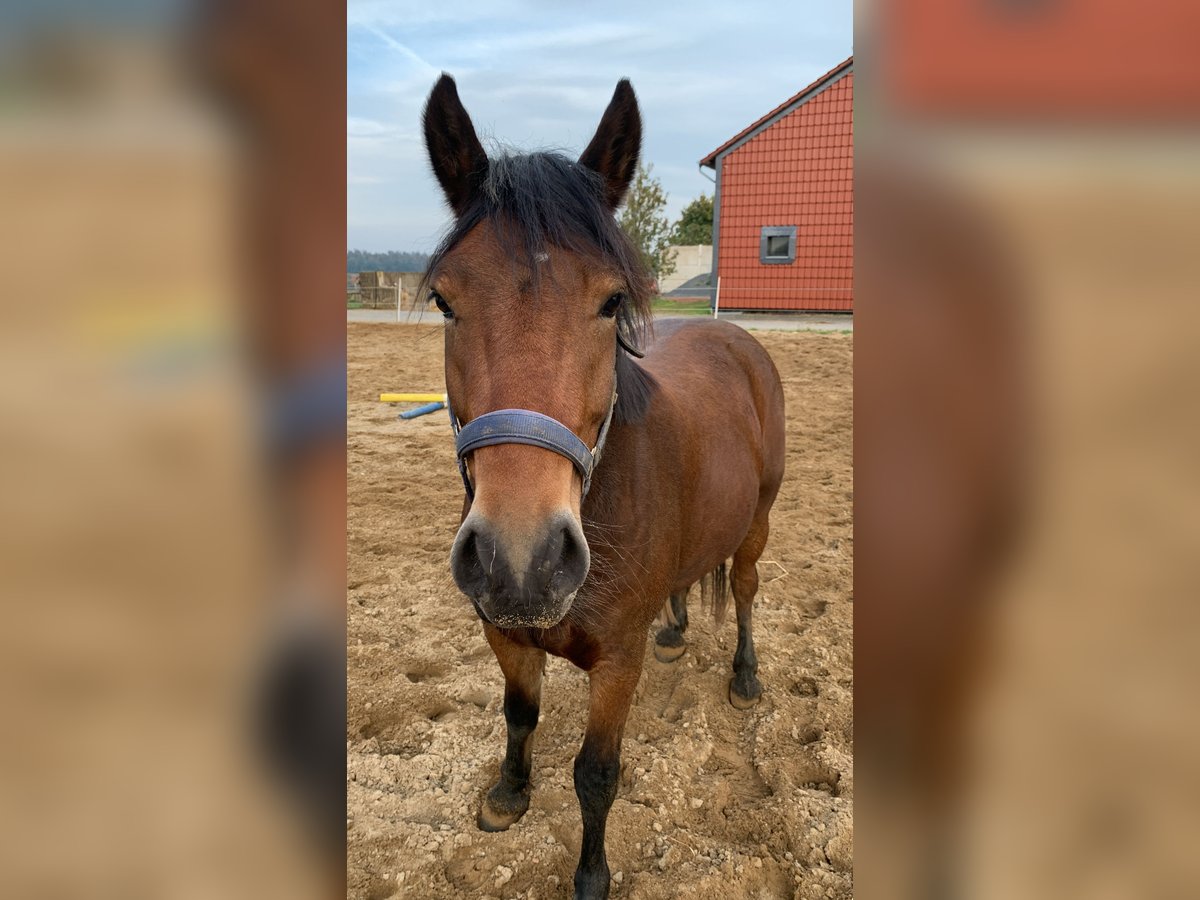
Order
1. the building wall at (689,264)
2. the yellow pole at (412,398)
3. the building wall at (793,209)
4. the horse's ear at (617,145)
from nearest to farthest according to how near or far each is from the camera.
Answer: the horse's ear at (617,145) → the yellow pole at (412,398) → the building wall at (793,209) → the building wall at (689,264)

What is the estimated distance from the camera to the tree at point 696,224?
37.4m

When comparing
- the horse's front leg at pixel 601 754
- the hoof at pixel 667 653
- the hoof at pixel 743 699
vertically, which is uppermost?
the horse's front leg at pixel 601 754

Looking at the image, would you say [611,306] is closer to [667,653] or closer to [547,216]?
[547,216]

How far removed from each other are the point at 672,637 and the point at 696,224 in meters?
37.3

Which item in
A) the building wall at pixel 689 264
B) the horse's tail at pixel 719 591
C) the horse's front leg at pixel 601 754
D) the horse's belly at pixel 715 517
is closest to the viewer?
the horse's front leg at pixel 601 754

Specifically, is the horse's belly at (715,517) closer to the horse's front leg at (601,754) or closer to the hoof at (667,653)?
the horse's front leg at (601,754)

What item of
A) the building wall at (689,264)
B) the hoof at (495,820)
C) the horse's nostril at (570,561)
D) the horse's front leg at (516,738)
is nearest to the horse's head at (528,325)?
the horse's nostril at (570,561)

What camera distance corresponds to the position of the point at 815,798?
8.65 feet

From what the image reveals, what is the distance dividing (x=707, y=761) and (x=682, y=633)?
1.04 metres

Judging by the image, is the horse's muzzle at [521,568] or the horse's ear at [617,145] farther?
the horse's ear at [617,145]
